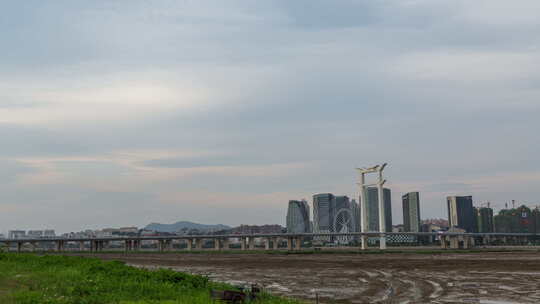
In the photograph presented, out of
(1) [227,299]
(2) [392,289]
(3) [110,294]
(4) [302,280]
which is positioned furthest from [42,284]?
(4) [302,280]

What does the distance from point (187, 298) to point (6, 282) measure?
10.4 m

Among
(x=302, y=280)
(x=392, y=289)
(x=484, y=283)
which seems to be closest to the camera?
(x=392, y=289)

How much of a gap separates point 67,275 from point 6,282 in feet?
11.2

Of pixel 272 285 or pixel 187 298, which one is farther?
pixel 272 285

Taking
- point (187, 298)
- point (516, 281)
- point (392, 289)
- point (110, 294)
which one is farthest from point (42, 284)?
point (516, 281)

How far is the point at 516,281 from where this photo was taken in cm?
4181

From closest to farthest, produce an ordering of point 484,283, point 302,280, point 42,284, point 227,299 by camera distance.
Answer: point 227,299, point 42,284, point 484,283, point 302,280

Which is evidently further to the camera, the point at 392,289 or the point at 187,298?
the point at 392,289

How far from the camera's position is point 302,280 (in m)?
45.6

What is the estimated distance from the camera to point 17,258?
48.7 metres

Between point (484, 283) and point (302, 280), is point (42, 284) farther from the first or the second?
point (484, 283)

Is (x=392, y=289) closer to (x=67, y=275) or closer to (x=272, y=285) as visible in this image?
(x=272, y=285)

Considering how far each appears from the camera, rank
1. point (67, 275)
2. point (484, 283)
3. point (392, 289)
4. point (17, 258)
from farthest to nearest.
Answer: point (17, 258), point (484, 283), point (392, 289), point (67, 275)

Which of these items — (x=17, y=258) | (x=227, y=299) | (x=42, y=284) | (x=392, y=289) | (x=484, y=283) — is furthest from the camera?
(x=17, y=258)
